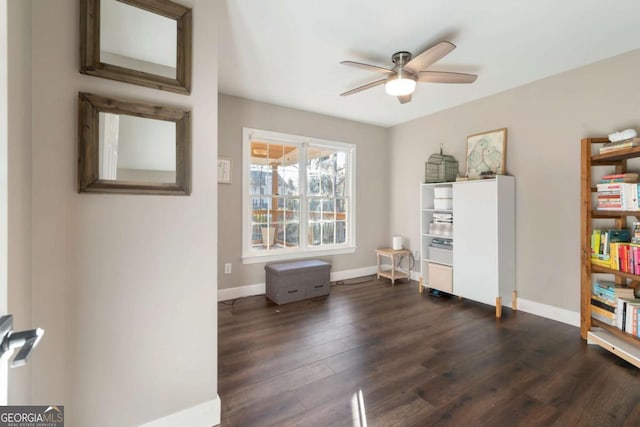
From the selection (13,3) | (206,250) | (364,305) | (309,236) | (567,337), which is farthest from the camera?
(309,236)

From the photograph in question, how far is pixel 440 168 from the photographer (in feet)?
12.8

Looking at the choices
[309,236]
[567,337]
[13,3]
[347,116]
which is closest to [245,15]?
[13,3]

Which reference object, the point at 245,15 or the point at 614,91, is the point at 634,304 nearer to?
the point at 614,91

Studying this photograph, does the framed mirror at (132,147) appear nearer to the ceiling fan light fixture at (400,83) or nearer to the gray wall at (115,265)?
the gray wall at (115,265)

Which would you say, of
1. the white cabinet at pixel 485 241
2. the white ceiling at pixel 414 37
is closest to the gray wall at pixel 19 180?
the white ceiling at pixel 414 37

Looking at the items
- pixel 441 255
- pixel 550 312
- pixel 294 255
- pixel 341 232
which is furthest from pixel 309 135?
pixel 550 312

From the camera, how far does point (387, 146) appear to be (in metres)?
4.89

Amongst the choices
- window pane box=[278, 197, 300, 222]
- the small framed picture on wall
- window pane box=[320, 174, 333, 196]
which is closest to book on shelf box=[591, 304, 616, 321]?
window pane box=[320, 174, 333, 196]

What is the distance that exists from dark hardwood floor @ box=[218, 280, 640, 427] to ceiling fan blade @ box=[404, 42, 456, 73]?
2.36 meters

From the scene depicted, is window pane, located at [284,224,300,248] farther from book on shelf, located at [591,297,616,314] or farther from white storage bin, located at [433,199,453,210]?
book on shelf, located at [591,297,616,314]

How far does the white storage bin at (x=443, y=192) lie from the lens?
3707 mm

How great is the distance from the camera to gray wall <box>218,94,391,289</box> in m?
3.46

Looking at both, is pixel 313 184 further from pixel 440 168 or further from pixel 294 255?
pixel 440 168

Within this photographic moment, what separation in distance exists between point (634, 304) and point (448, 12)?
105 inches
